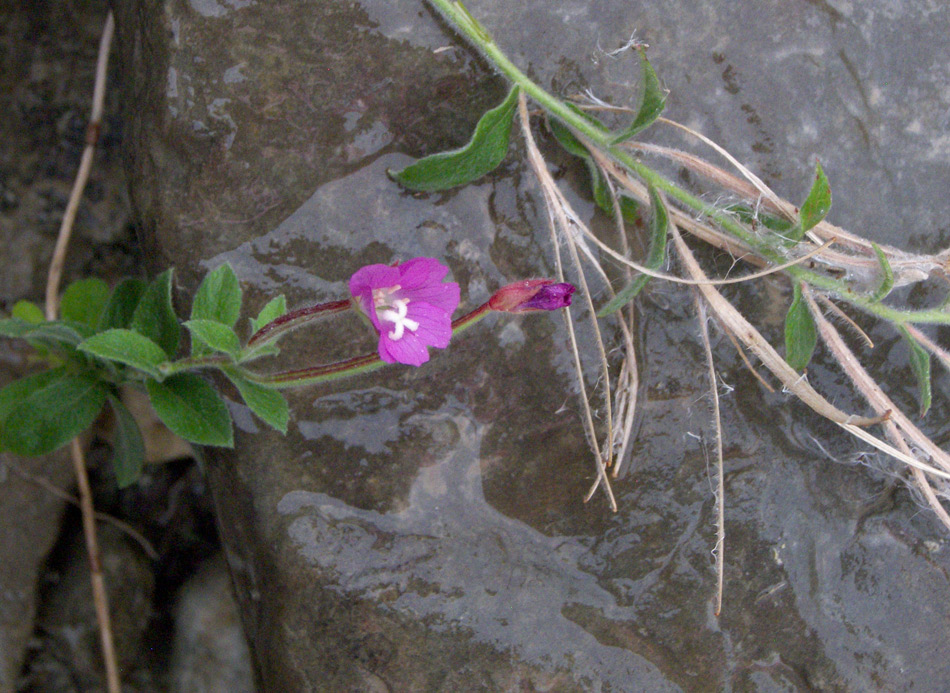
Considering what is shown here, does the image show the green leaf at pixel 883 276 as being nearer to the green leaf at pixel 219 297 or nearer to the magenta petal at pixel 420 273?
the magenta petal at pixel 420 273

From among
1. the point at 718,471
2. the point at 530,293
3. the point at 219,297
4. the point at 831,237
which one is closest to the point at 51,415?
the point at 219,297

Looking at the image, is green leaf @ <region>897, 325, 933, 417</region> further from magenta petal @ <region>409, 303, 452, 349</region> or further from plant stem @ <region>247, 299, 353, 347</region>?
plant stem @ <region>247, 299, 353, 347</region>

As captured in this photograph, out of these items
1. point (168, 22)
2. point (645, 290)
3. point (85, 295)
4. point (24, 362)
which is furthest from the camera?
point (24, 362)

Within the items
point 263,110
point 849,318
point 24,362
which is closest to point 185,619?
point 24,362

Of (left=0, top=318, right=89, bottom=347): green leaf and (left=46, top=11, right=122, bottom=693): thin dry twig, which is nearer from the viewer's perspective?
(left=0, top=318, right=89, bottom=347): green leaf

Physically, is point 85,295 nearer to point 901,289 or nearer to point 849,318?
point 849,318

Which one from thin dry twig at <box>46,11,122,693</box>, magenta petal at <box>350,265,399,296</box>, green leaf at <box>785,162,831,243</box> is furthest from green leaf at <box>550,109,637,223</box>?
thin dry twig at <box>46,11,122,693</box>

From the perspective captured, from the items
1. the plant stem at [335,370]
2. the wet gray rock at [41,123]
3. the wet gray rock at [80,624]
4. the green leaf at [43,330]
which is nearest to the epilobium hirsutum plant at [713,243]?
the plant stem at [335,370]
